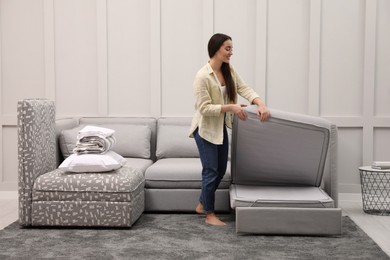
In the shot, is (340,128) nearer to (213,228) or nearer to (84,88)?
(213,228)

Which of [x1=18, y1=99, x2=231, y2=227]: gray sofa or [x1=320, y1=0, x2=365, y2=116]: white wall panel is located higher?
[x1=320, y1=0, x2=365, y2=116]: white wall panel

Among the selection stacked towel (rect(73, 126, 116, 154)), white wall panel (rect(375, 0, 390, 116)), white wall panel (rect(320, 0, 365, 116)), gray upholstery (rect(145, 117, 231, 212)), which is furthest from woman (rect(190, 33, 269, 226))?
white wall panel (rect(375, 0, 390, 116))

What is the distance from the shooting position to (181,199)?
4703 mm

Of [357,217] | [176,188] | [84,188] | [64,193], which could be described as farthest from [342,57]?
[64,193]

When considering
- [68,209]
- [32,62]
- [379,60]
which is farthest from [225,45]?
[32,62]

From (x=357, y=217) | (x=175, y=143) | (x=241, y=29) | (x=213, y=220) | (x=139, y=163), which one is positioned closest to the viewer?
(x=213, y=220)

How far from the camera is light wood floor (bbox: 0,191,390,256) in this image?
3.99 metres

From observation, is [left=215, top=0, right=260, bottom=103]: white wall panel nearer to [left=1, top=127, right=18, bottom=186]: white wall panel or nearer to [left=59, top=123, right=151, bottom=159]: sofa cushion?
[left=59, top=123, right=151, bottom=159]: sofa cushion

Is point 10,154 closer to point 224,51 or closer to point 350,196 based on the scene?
point 224,51

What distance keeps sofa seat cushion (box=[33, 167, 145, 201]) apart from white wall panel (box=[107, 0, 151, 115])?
155 centimetres

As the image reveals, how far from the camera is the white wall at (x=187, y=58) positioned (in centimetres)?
537

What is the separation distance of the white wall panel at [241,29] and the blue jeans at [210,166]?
1.27m

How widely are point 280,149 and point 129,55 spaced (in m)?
2.05

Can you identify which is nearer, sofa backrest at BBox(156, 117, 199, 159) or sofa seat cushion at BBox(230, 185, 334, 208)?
sofa seat cushion at BBox(230, 185, 334, 208)
